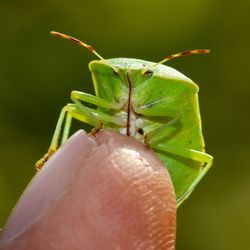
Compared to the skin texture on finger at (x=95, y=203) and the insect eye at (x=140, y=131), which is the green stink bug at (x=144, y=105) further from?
the skin texture on finger at (x=95, y=203)

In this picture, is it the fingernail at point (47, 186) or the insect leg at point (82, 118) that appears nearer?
the fingernail at point (47, 186)

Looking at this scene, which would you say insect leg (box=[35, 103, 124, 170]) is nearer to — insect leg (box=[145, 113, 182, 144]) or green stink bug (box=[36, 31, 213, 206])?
green stink bug (box=[36, 31, 213, 206])

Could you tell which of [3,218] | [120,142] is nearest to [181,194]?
[120,142]

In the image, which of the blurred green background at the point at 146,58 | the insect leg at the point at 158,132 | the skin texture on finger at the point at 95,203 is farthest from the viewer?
the blurred green background at the point at 146,58

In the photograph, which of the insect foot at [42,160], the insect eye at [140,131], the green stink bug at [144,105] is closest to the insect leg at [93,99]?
the green stink bug at [144,105]

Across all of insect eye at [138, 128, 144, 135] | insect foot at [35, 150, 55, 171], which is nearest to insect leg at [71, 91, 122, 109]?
insect eye at [138, 128, 144, 135]

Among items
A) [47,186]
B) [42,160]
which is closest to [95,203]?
[47,186]

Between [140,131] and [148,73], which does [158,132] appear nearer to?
[140,131]
